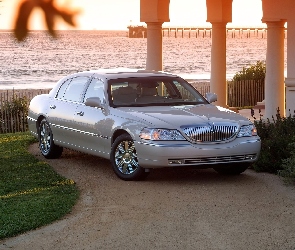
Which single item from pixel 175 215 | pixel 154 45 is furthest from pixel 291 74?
pixel 175 215

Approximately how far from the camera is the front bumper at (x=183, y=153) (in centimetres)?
942

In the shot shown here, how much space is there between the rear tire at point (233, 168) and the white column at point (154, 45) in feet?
30.4

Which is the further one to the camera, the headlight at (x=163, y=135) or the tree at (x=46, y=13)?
the headlight at (x=163, y=135)

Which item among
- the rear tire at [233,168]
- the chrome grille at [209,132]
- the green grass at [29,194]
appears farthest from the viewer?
the rear tire at [233,168]

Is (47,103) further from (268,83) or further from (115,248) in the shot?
(268,83)

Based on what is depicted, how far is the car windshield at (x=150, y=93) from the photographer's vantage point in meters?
10.7

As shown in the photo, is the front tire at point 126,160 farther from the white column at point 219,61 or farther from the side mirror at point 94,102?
the white column at point 219,61

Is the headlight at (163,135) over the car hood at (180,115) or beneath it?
beneath

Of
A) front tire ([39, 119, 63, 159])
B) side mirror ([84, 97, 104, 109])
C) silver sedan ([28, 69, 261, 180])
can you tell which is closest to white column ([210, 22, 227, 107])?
front tire ([39, 119, 63, 159])

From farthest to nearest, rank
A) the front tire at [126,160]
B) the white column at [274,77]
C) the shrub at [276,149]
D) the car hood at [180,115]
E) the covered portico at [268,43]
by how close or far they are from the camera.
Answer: the white column at [274,77], the covered portico at [268,43], the shrub at [276,149], the front tire at [126,160], the car hood at [180,115]

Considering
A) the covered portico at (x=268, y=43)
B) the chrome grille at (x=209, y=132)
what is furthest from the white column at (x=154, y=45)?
the chrome grille at (x=209, y=132)

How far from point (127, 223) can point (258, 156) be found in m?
3.57

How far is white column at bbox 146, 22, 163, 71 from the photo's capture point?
63.8 feet

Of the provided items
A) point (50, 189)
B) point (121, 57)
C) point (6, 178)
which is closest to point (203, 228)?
point (50, 189)
